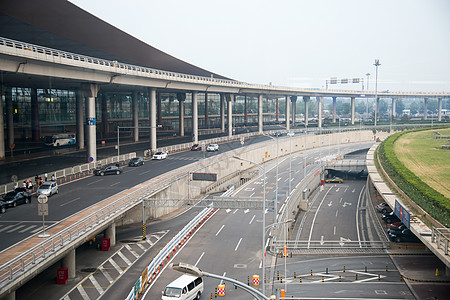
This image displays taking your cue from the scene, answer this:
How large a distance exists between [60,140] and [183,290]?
61.9m

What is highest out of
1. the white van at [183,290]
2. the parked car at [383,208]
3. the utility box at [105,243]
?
the white van at [183,290]

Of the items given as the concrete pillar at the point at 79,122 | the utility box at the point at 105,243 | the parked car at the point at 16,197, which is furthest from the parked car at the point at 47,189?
the concrete pillar at the point at 79,122

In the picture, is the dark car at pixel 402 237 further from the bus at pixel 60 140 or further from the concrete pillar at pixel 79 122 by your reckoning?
the bus at pixel 60 140

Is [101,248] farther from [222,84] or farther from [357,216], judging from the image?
[222,84]

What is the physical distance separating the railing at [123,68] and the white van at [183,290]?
Answer: 29122mm

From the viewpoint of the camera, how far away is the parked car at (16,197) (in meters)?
41.1

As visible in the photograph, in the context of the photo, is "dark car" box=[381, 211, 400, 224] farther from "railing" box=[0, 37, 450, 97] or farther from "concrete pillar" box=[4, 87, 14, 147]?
"concrete pillar" box=[4, 87, 14, 147]

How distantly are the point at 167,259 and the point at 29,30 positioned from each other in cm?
4261

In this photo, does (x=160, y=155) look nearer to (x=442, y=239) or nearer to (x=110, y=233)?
(x=110, y=233)

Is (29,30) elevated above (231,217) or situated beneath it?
elevated above

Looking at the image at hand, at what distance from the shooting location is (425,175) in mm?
52938

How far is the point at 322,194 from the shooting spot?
82438mm

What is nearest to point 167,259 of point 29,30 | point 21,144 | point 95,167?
point 95,167

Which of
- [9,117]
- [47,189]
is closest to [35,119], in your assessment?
[9,117]
